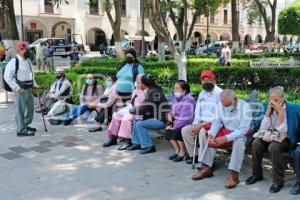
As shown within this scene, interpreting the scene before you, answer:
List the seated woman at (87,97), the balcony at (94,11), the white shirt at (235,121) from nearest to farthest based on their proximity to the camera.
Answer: the white shirt at (235,121) → the seated woman at (87,97) → the balcony at (94,11)

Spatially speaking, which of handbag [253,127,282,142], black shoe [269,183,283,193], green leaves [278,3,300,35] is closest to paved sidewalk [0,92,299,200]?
black shoe [269,183,283,193]

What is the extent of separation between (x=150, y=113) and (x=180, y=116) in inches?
28.0

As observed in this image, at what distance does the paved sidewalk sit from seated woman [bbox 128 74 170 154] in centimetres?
24

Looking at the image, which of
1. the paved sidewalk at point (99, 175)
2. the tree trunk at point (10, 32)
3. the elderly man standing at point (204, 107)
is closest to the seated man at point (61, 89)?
the paved sidewalk at point (99, 175)

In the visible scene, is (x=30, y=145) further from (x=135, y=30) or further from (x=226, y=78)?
(x=135, y=30)

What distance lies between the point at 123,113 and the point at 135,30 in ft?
133

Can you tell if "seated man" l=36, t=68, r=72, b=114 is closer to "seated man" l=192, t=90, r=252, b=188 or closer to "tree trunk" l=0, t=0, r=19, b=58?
"seated man" l=192, t=90, r=252, b=188

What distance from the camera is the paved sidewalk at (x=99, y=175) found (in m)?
5.34

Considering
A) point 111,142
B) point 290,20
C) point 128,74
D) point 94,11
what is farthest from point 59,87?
point 94,11

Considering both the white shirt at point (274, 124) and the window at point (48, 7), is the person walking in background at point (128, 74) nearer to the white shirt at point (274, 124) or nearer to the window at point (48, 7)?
the white shirt at point (274, 124)

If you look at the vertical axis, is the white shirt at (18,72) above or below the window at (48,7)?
below

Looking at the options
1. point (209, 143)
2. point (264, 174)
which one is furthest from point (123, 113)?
point (264, 174)

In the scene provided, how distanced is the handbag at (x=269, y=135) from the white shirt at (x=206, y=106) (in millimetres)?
882

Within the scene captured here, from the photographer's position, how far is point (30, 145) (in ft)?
25.9
